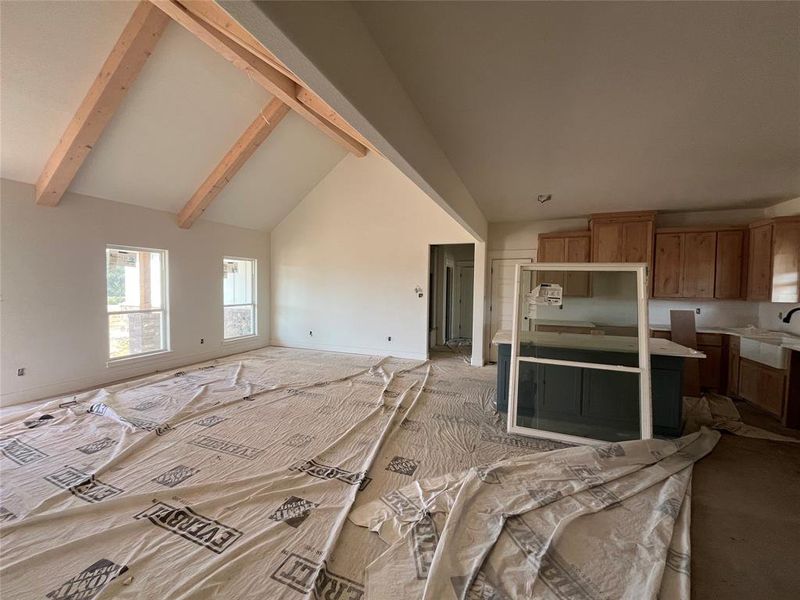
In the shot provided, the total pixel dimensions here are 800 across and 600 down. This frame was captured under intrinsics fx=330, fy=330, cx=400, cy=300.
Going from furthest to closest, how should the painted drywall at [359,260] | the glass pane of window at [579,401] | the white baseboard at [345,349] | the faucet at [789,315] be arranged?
1. the white baseboard at [345,349]
2. the painted drywall at [359,260]
3. the faucet at [789,315]
4. the glass pane of window at [579,401]

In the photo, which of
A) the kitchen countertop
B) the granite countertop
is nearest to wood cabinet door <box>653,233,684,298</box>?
the granite countertop

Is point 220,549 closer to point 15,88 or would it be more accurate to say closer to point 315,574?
→ point 315,574

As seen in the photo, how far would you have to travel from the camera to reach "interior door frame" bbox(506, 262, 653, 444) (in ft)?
9.07

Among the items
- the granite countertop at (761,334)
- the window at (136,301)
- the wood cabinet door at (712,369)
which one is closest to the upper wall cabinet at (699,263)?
the granite countertop at (761,334)

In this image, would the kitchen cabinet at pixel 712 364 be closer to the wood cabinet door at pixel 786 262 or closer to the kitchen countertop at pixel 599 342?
the wood cabinet door at pixel 786 262

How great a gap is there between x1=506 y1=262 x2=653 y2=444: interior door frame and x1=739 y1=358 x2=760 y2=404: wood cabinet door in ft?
7.16

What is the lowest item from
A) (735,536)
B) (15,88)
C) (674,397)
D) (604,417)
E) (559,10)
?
(735,536)

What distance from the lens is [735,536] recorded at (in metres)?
1.89

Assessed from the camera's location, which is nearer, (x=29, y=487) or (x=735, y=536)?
(x=735, y=536)

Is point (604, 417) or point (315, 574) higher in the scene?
point (604, 417)

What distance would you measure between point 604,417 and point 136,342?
247 inches

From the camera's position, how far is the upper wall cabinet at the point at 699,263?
4484 mm

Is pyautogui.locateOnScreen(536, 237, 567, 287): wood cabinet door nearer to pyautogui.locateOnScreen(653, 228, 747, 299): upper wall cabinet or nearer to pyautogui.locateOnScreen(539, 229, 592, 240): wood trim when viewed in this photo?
pyautogui.locateOnScreen(539, 229, 592, 240): wood trim

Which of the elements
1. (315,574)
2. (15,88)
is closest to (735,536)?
(315,574)
